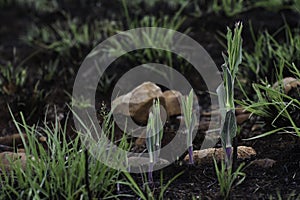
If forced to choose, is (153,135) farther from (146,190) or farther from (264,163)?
(264,163)

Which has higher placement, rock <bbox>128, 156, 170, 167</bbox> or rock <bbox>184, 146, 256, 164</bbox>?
rock <bbox>128, 156, 170, 167</bbox>

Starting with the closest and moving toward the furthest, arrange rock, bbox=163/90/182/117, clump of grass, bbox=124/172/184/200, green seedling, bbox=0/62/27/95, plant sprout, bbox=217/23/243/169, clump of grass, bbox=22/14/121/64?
clump of grass, bbox=124/172/184/200 < plant sprout, bbox=217/23/243/169 < rock, bbox=163/90/182/117 < green seedling, bbox=0/62/27/95 < clump of grass, bbox=22/14/121/64

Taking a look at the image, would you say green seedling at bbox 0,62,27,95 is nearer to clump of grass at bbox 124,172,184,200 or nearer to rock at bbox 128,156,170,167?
rock at bbox 128,156,170,167

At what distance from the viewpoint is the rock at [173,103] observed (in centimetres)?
309

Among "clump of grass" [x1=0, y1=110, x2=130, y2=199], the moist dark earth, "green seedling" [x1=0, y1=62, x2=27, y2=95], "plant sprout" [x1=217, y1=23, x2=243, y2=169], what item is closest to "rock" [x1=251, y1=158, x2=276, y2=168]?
the moist dark earth

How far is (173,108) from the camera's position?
10.2ft

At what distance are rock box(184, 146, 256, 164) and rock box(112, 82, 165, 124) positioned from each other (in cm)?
52

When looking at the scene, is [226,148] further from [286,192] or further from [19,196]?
[19,196]

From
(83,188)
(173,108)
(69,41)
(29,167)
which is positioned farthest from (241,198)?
(69,41)

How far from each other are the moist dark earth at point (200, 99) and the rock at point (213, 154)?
4cm

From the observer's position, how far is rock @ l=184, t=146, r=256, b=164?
8.03 ft

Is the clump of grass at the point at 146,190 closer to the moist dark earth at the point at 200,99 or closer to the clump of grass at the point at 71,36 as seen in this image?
the moist dark earth at the point at 200,99

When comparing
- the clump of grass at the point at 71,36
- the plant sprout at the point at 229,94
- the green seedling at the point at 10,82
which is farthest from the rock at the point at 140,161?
the clump of grass at the point at 71,36

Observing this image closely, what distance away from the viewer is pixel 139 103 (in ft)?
9.61
